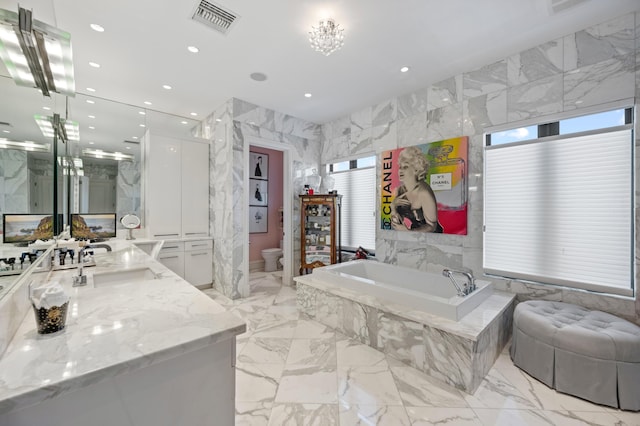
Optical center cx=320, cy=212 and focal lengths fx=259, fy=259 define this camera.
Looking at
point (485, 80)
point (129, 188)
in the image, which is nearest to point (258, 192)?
point (129, 188)

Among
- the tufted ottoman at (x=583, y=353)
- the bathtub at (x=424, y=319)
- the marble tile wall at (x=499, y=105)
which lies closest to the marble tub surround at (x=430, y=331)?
the bathtub at (x=424, y=319)

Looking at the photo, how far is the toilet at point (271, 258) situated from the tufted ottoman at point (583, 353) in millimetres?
4362

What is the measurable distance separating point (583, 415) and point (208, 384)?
2372mm

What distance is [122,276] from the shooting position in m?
1.94

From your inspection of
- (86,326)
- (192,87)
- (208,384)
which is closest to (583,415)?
(208,384)

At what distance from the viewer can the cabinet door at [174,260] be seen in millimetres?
3932

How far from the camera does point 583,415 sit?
171 centimetres

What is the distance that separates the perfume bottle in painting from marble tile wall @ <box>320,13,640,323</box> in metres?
0.10

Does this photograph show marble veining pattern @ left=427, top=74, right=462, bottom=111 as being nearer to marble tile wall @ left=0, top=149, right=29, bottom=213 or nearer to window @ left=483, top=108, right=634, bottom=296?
window @ left=483, top=108, right=634, bottom=296

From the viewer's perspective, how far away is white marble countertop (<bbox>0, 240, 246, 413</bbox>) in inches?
27.8

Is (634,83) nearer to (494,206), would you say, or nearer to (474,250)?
(494,206)

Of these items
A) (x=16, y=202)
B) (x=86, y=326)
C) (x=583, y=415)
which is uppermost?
(x=16, y=202)

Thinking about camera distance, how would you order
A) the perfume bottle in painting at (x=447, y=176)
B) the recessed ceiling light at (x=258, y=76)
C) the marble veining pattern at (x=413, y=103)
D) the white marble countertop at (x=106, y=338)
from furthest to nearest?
the marble veining pattern at (x=413, y=103), the recessed ceiling light at (x=258, y=76), the perfume bottle in painting at (x=447, y=176), the white marble countertop at (x=106, y=338)

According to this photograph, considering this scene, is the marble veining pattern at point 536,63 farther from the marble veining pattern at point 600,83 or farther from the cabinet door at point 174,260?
the cabinet door at point 174,260
